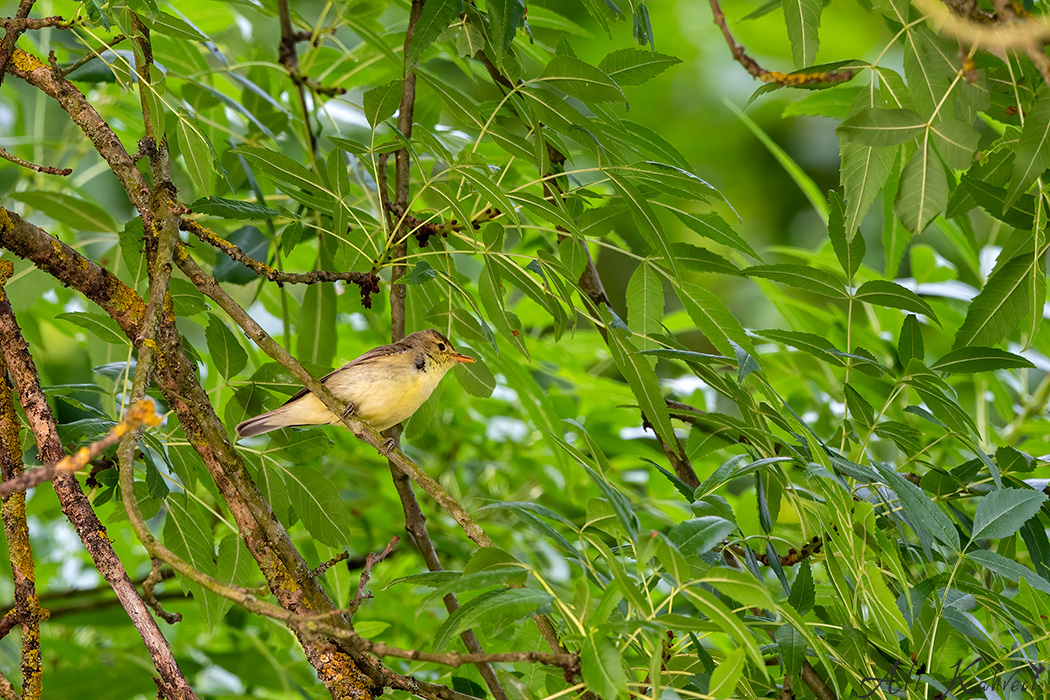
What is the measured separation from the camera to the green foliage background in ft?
4.75

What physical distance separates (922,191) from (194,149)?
4.67 feet

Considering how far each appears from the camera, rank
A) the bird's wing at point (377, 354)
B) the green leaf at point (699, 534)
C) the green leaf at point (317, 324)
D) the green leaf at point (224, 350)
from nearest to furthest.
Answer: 1. the green leaf at point (699, 534)
2. the green leaf at point (224, 350)
3. the green leaf at point (317, 324)
4. the bird's wing at point (377, 354)

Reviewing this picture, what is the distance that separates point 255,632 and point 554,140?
197 centimetres

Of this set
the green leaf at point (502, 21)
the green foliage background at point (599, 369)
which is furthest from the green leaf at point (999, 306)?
the green leaf at point (502, 21)

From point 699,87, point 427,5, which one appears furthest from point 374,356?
point 699,87

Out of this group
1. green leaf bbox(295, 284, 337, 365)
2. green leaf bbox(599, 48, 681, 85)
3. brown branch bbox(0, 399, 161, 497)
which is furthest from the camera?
green leaf bbox(295, 284, 337, 365)

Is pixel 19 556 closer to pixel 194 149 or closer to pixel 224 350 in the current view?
pixel 224 350

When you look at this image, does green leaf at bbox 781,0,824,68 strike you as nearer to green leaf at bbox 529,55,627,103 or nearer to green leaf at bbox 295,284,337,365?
green leaf at bbox 529,55,627,103

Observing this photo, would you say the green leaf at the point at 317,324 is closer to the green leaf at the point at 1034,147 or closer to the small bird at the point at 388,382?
the small bird at the point at 388,382

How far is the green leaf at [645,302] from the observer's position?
2.06 meters

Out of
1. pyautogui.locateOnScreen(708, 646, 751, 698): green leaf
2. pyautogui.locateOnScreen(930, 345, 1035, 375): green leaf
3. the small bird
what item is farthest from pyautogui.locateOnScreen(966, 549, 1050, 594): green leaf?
the small bird

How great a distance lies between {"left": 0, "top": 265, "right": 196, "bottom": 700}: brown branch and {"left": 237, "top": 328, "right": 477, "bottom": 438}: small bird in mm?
803

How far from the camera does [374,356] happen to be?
2768 mm

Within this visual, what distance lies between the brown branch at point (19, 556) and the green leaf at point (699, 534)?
42.3 inches
